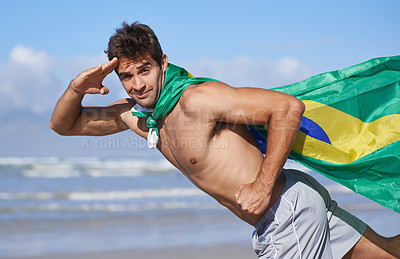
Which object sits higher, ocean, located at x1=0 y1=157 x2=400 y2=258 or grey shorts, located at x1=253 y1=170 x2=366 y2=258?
grey shorts, located at x1=253 y1=170 x2=366 y2=258

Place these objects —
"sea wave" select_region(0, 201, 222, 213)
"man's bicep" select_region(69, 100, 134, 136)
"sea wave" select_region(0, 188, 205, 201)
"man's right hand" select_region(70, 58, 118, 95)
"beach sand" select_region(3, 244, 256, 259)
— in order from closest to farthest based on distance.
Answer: "man's right hand" select_region(70, 58, 118, 95)
"man's bicep" select_region(69, 100, 134, 136)
"beach sand" select_region(3, 244, 256, 259)
"sea wave" select_region(0, 201, 222, 213)
"sea wave" select_region(0, 188, 205, 201)

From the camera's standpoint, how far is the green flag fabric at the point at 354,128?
3150mm

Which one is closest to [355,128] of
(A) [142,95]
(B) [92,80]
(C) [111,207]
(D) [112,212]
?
(A) [142,95]

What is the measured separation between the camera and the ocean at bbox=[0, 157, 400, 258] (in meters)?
5.95

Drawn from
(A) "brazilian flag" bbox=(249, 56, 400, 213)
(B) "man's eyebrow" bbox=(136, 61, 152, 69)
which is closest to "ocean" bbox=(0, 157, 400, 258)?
(A) "brazilian flag" bbox=(249, 56, 400, 213)

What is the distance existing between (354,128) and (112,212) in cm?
573

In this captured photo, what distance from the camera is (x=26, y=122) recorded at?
3244 cm

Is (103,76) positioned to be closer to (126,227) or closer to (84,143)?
(126,227)

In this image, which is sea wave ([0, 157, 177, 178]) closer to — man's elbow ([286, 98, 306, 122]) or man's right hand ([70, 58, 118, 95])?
man's right hand ([70, 58, 118, 95])

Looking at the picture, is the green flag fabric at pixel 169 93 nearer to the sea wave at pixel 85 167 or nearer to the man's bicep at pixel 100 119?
the man's bicep at pixel 100 119

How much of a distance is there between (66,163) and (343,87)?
12.2 metres

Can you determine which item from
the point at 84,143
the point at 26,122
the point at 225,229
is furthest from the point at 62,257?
the point at 26,122

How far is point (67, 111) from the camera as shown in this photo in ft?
10.8

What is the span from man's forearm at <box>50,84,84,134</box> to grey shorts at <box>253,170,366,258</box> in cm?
142
